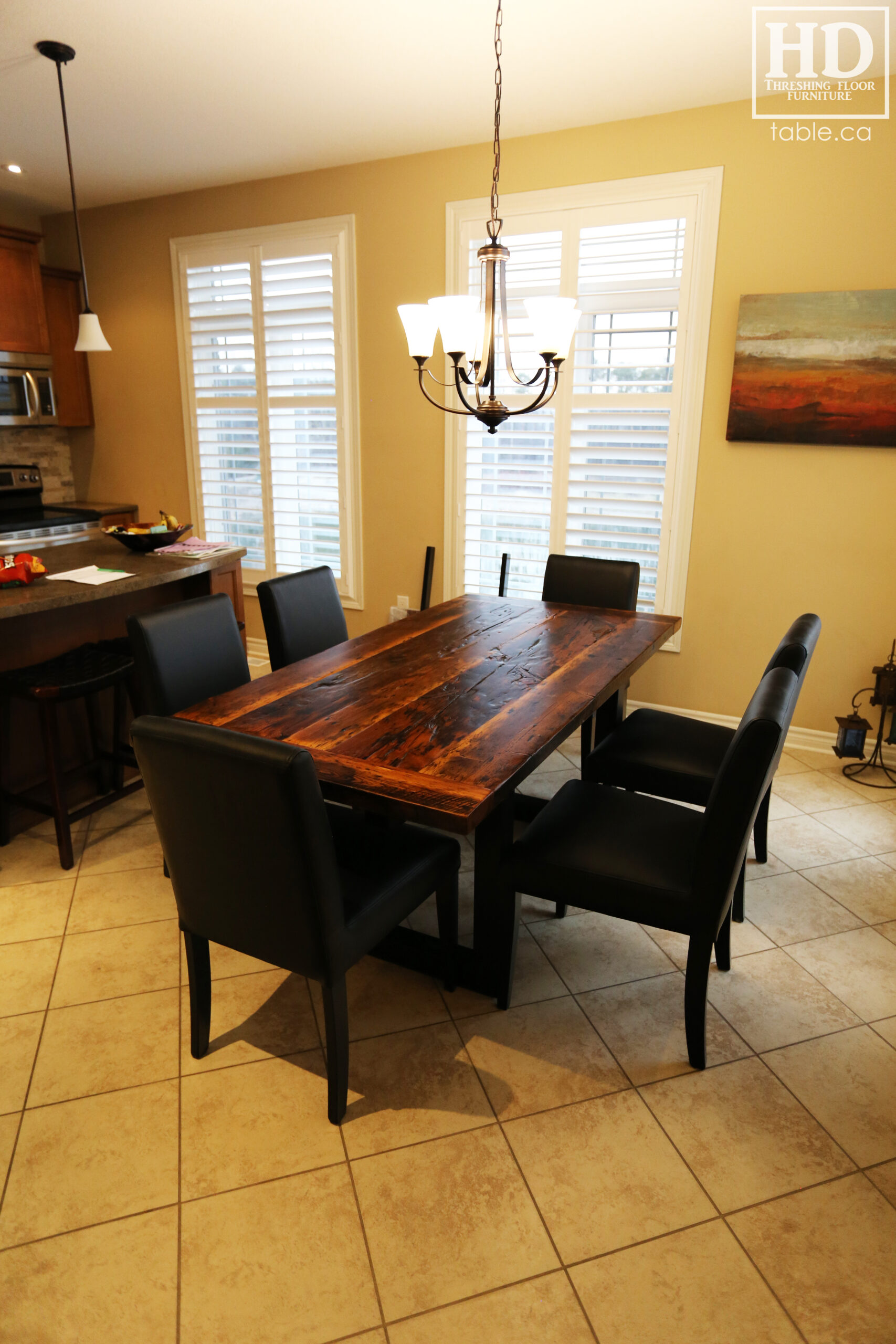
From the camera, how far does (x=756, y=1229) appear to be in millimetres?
1481

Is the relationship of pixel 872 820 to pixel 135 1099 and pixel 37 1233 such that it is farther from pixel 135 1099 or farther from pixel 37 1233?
pixel 37 1233

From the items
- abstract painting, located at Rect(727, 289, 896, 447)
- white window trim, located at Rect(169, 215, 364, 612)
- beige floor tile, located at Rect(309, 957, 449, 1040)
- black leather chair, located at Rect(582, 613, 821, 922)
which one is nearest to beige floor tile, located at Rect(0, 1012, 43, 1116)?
beige floor tile, located at Rect(309, 957, 449, 1040)

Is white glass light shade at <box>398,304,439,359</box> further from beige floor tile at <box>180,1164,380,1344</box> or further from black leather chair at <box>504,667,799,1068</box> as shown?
beige floor tile at <box>180,1164,380,1344</box>

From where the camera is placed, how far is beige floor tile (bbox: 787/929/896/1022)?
6.82 ft

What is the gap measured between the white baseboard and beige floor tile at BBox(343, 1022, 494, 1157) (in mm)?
1921

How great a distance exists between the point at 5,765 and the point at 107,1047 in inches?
50.4

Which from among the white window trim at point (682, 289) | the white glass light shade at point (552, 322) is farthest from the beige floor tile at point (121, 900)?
the white window trim at point (682, 289)

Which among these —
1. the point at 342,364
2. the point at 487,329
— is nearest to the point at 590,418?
the point at 342,364

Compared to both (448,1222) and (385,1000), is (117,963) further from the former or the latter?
(448,1222)

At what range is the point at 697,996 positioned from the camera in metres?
1.80

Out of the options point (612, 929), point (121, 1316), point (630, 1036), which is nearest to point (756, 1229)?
point (630, 1036)

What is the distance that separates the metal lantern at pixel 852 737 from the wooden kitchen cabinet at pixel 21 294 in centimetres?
497

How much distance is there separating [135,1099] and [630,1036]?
117cm

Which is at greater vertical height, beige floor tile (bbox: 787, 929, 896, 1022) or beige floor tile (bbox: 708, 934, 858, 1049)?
beige floor tile (bbox: 787, 929, 896, 1022)
